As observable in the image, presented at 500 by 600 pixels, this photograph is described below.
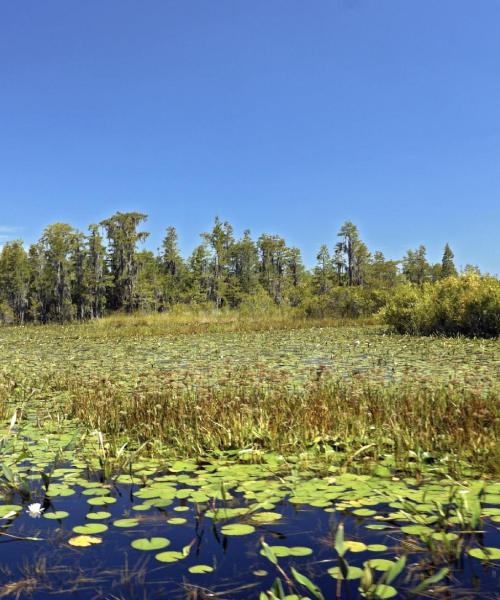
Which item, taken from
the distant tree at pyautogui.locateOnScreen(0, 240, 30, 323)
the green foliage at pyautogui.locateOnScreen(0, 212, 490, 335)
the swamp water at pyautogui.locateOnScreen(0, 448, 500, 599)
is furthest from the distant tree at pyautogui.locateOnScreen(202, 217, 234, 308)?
the swamp water at pyautogui.locateOnScreen(0, 448, 500, 599)

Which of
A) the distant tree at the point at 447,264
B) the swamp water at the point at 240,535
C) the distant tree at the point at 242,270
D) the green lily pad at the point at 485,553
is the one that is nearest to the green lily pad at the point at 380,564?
the swamp water at the point at 240,535

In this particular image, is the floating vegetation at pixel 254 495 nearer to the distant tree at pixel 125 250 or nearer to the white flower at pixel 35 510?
the white flower at pixel 35 510

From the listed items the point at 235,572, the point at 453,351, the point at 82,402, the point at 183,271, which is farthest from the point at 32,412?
the point at 183,271

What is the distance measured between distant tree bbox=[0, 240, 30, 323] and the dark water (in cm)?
6859

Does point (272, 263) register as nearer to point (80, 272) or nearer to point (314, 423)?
point (80, 272)

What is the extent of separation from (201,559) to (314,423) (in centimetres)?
293

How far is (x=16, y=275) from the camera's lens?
222 feet

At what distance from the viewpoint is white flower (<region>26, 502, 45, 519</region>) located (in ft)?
11.9

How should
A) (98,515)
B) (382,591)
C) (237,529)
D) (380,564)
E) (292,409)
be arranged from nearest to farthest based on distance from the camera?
1. (382,591)
2. (380,564)
3. (237,529)
4. (98,515)
5. (292,409)

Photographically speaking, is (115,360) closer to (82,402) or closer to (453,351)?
(82,402)

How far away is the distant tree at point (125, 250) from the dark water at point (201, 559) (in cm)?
5691

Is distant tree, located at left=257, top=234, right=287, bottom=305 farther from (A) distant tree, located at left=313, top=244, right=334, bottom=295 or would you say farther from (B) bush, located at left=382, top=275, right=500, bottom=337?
(B) bush, located at left=382, top=275, right=500, bottom=337

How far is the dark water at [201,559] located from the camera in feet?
9.00

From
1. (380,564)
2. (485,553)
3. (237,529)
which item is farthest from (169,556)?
(485,553)
